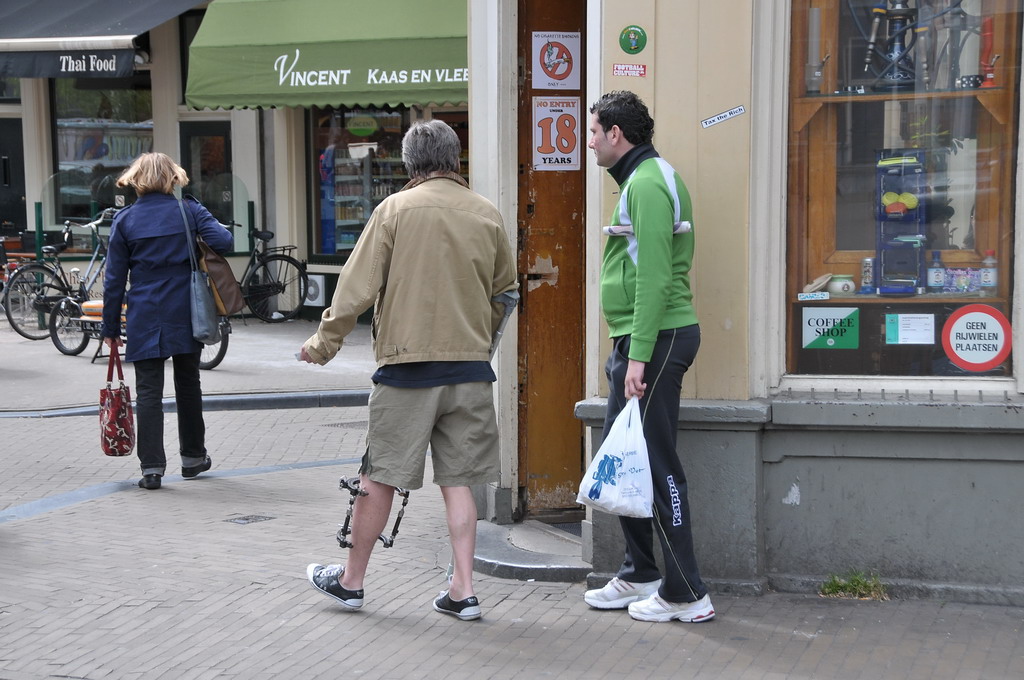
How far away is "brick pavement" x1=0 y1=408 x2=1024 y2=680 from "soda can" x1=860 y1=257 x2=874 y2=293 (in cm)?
125

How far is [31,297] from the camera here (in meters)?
13.5

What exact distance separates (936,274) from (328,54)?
356 inches

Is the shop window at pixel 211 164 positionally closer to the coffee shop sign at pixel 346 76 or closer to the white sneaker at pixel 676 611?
the coffee shop sign at pixel 346 76

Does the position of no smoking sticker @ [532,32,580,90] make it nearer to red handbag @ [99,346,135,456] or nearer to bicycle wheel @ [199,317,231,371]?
red handbag @ [99,346,135,456]

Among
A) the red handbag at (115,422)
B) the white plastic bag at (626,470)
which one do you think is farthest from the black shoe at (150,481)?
the white plastic bag at (626,470)

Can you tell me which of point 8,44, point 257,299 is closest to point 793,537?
point 257,299

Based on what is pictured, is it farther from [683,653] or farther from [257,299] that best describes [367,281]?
[257,299]

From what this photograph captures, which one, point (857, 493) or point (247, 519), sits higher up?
point (857, 493)

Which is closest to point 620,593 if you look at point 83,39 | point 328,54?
point 328,54

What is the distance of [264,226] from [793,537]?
1154cm

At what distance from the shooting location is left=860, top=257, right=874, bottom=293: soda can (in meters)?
5.17

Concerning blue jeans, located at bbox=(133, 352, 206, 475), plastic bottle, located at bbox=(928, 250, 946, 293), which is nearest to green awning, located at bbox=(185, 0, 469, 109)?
blue jeans, located at bbox=(133, 352, 206, 475)

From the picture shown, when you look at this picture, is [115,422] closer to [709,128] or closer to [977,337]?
[709,128]

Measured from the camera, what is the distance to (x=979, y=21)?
4977mm
